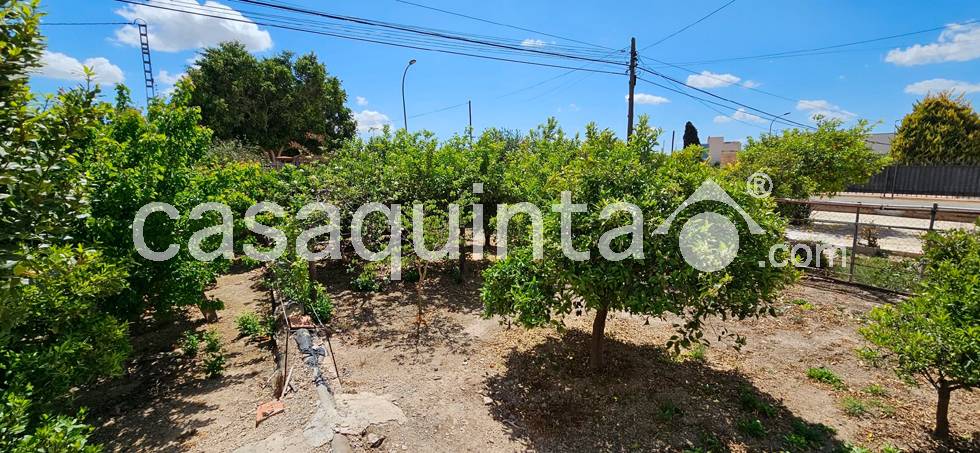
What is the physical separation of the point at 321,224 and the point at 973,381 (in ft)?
24.9

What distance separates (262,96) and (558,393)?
26.6m

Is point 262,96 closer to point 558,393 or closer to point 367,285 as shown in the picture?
point 367,285

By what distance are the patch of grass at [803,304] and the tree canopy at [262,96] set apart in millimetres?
20830

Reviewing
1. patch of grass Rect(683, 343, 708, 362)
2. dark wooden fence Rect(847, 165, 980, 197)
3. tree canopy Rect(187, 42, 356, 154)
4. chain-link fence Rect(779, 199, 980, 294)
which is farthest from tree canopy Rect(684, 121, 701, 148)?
patch of grass Rect(683, 343, 708, 362)

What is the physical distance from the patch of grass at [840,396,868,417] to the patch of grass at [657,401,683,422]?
168cm

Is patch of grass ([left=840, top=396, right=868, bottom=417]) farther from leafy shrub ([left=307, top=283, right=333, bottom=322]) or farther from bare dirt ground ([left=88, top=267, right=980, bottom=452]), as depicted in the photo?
leafy shrub ([left=307, top=283, right=333, bottom=322])

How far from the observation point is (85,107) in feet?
8.07

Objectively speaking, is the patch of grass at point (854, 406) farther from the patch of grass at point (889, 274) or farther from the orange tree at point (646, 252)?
the patch of grass at point (889, 274)

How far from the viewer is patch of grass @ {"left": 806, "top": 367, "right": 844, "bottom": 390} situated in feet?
14.8

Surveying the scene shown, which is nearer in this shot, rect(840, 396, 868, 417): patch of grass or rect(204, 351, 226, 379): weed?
rect(840, 396, 868, 417): patch of grass

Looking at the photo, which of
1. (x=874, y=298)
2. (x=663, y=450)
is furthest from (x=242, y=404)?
(x=874, y=298)

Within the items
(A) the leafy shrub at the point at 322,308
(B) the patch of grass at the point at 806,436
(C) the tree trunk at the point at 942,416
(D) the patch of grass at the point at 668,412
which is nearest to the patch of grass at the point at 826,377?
(C) the tree trunk at the point at 942,416

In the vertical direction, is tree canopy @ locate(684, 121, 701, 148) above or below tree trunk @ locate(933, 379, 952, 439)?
above

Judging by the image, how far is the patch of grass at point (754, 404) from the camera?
4.02m
